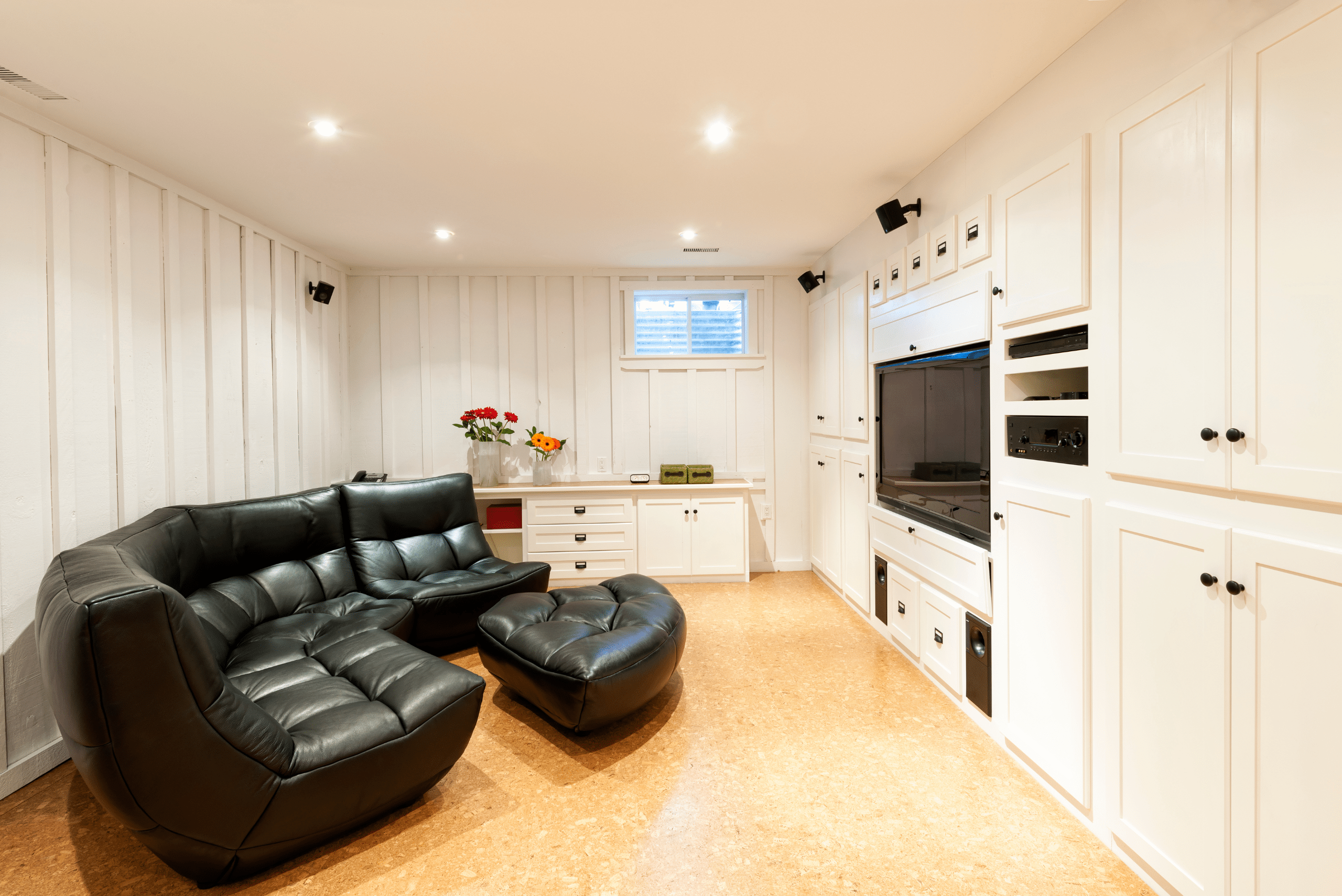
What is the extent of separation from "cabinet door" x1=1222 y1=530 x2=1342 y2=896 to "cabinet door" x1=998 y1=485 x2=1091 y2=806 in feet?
1.53

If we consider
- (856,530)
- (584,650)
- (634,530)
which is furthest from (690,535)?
(584,650)

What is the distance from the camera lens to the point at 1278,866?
1241 mm

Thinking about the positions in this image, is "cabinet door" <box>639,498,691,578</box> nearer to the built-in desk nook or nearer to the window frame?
the built-in desk nook

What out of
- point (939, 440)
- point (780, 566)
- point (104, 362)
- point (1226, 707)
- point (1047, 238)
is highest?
point (1047, 238)

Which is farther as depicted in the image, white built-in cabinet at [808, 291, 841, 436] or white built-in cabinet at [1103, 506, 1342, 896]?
white built-in cabinet at [808, 291, 841, 436]

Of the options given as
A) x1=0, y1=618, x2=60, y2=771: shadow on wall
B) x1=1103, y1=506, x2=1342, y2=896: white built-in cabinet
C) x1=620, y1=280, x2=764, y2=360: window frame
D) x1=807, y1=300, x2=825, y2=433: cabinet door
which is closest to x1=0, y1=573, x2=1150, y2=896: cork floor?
x1=0, y1=618, x2=60, y2=771: shadow on wall

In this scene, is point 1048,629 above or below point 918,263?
below

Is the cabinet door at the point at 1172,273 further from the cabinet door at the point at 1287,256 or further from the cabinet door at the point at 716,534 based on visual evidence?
the cabinet door at the point at 716,534

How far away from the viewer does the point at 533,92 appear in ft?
6.89

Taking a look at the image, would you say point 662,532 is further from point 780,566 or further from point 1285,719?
point 1285,719

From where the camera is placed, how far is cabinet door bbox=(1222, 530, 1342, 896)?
3.76ft

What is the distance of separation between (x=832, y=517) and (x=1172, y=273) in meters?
2.93

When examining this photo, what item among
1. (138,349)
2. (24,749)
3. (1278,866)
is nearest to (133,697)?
(24,749)

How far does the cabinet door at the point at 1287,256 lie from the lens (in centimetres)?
114
